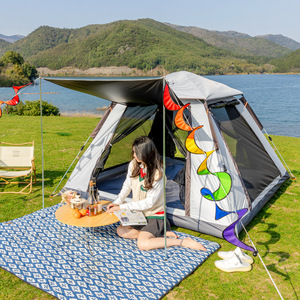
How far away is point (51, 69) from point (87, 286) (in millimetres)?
53371

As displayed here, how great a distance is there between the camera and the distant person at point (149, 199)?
337 cm

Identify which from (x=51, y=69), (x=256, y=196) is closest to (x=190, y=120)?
(x=256, y=196)

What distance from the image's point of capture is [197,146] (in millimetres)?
3264

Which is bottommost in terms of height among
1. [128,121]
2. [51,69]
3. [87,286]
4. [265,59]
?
[87,286]

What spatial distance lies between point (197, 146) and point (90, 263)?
1.59m

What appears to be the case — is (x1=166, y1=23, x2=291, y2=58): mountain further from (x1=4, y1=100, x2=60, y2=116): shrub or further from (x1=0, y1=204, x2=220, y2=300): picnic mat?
(x1=0, y1=204, x2=220, y2=300): picnic mat

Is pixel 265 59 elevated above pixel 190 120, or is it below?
above

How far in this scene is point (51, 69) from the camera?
170ft

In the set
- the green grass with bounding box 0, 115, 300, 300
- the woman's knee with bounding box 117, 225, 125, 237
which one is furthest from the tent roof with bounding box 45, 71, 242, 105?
the woman's knee with bounding box 117, 225, 125, 237

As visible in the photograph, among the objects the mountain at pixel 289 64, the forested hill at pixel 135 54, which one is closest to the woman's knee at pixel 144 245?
the forested hill at pixel 135 54

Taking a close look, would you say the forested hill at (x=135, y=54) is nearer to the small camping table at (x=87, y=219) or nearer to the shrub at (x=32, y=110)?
the shrub at (x=32, y=110)

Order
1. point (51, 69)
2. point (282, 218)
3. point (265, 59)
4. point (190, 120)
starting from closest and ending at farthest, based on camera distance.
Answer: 1. point (190, 120)
2. point (282, 218)
3. point (51, 69)
4. point (265, 59)

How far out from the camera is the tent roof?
3.49 meters

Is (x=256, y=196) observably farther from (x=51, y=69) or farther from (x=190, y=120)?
(x=51, y=69)
